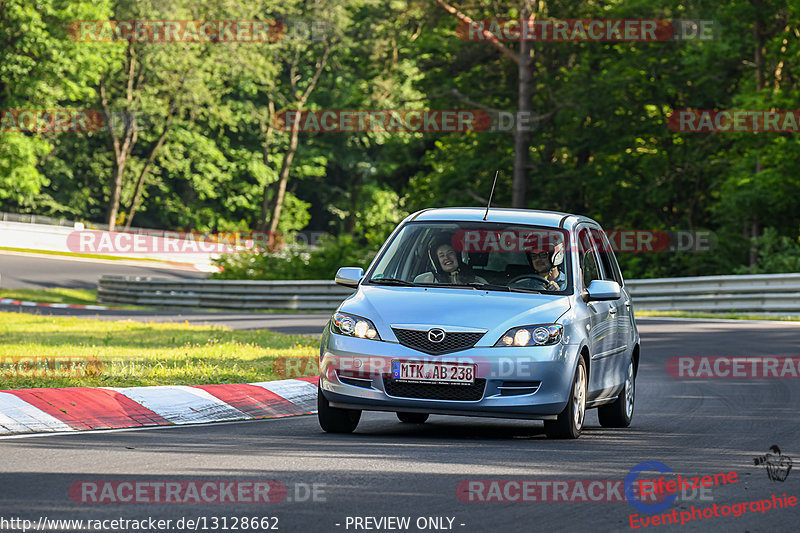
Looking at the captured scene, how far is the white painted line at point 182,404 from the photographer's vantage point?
1079cm

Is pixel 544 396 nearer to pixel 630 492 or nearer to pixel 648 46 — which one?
pixel 630 492

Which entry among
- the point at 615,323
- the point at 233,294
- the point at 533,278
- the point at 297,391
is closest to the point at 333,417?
the point at 533,278

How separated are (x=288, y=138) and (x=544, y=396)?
7230cm

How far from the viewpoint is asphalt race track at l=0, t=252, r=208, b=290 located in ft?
144

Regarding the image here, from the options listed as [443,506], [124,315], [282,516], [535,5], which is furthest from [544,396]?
[535,5]

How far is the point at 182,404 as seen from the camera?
11.1m

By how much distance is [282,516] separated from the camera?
6309mm

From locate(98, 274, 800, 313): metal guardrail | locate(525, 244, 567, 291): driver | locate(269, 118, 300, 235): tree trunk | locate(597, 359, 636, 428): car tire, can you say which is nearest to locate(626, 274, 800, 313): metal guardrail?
locate(98, 274, 800, 313): metal guardrail

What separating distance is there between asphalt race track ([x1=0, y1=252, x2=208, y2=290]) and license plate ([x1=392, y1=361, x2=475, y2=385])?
34949 millimetres

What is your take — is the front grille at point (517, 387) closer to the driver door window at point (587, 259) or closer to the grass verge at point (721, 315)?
the driver door window at point (587, 259)

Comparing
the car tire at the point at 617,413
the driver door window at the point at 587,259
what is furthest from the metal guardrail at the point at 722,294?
the driver door window at the point at 587,259

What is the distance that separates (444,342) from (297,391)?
3.89 metres

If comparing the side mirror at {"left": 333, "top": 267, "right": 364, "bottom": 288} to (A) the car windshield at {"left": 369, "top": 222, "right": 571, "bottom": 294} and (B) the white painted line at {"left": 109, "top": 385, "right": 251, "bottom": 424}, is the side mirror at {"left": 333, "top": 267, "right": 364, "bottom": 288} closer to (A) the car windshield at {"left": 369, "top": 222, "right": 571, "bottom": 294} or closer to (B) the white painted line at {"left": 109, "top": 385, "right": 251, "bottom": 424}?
(A) the car windshield at {"left": 369, "top": 222, "right": 571, "bottom": 294}

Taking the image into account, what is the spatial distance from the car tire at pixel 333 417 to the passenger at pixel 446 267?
1263 millimetres
